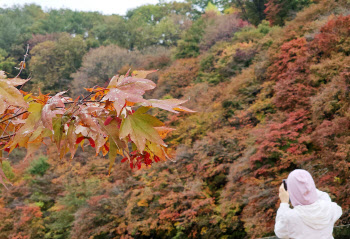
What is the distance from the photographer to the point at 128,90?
57cm

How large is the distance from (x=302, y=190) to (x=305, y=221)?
0.16 metres

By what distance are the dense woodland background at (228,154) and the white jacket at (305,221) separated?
1401 mm

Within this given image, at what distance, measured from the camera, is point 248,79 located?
26.2 ft

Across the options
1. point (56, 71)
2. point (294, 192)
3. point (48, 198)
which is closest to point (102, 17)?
point (56, 71)

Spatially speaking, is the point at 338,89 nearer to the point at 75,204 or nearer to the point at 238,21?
the point at 75,204

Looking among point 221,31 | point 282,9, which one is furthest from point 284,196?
point 221,31

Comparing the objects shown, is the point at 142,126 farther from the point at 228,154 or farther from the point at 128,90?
the point at 228,154

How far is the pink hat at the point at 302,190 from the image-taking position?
162 centimetres

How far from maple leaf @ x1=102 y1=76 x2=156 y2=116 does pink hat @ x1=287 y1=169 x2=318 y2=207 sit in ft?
4.29

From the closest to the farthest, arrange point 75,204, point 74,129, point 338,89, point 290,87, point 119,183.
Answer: point 74,129 < point 338,89 < point 290,87 < point 119,183 < point 75,204

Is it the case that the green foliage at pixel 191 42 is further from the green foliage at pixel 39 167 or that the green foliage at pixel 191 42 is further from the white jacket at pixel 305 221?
the white jacket at pixel 305 221

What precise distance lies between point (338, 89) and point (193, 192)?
306 cm

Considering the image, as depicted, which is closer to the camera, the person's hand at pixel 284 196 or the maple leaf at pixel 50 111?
the maple leaf at pixel 50 111

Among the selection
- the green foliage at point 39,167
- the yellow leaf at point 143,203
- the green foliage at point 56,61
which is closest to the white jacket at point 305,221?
the yellow leaf at point 143,203
